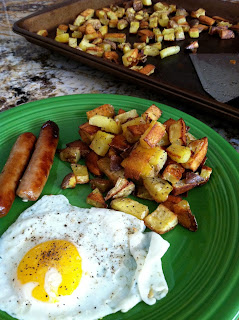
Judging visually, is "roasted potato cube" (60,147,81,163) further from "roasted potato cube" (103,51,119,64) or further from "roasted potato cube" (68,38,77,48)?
"roasted potato cube" (68,38,77,48)

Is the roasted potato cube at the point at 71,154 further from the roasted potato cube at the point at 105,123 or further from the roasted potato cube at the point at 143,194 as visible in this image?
the roasted potato cube at the point at 143,194

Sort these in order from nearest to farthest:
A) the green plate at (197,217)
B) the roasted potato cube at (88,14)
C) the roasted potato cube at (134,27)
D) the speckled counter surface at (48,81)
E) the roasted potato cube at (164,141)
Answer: the green plate at (197,217)
the roasted potato cube at (164,141)
the speckled counter surface at (48,81)
the roasted potato cube at (134,27)
the roasted potato cube at (88,14)

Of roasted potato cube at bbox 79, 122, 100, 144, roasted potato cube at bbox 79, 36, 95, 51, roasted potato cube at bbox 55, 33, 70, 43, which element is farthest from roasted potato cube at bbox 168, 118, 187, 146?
roasted potato cube at bbox 55, 33, 70, 43

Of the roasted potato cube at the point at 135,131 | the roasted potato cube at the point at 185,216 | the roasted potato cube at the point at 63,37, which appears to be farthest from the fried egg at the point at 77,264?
the roasted potato cube at the point at 63,37

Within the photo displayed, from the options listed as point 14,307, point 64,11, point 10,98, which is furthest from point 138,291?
point 64,11

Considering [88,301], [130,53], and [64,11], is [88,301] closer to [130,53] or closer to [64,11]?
[130,53]

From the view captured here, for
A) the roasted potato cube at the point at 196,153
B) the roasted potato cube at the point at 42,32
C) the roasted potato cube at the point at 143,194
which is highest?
the roasted potato cube at the point at 196,153
